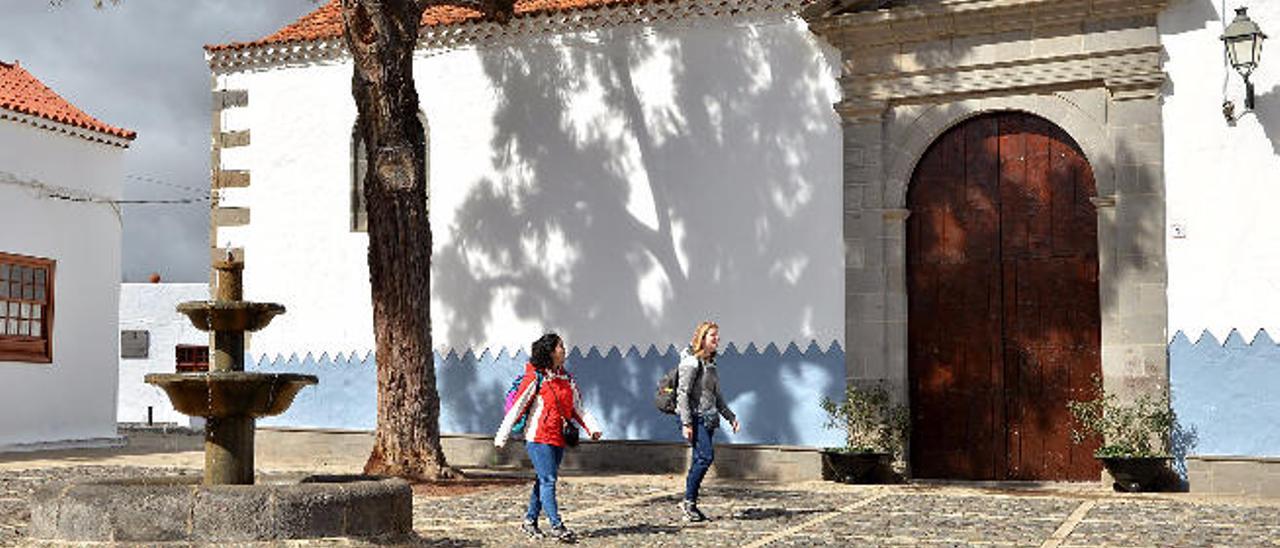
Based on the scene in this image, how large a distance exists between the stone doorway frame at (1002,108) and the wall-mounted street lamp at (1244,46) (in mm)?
587

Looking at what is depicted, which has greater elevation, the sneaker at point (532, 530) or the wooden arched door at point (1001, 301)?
the wooden arched door at point (1001, 301)

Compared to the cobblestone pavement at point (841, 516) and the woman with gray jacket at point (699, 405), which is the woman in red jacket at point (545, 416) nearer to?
the cobblestone pavement at point (841, 516)

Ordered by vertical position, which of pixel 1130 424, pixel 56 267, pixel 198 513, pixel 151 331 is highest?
pixel 56 267

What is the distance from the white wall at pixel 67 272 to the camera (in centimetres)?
1822

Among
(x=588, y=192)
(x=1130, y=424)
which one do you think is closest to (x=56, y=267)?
(x=588, y=192)

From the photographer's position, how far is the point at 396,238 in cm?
1242

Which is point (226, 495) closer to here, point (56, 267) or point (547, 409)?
point (547, 409)

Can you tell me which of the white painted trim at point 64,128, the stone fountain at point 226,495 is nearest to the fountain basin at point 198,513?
the stone fountain at point 226,495

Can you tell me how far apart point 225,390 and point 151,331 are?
25.9 meters

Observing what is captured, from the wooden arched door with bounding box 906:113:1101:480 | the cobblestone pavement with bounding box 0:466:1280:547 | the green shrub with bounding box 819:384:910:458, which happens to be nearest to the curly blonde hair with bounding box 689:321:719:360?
the cobblestone pavement with bounding box 0:466:1280:547

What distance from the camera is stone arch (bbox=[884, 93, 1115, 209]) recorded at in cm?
1230

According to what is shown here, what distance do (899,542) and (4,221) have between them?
550 inches

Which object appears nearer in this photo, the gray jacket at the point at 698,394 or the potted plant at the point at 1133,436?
the gray jacket at the point at 698,394

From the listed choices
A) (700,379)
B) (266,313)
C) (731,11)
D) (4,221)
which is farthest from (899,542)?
(4,221)
